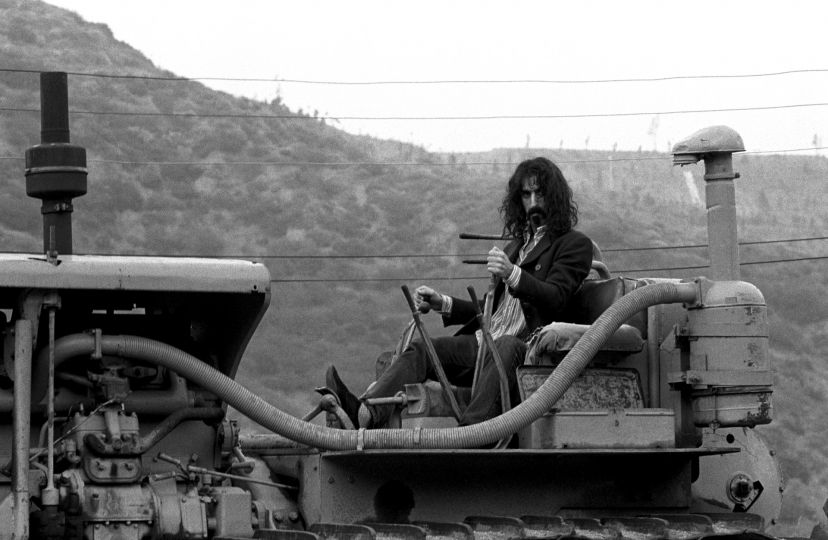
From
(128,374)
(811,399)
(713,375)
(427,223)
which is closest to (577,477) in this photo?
(713,375)

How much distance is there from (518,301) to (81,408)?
253cm

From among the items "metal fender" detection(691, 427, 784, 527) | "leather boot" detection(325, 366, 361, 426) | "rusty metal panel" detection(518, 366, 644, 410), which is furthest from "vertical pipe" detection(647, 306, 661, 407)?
"leather boot" detection(325, 366, 361, 426)

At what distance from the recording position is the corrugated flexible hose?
7953 millimetres

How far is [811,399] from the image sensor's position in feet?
135

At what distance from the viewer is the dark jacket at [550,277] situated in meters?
8.92

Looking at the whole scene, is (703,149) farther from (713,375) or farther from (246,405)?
(246,405)

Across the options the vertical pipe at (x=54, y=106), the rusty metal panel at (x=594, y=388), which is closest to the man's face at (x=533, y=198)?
the rusty metal panel at (x=594, y=388)

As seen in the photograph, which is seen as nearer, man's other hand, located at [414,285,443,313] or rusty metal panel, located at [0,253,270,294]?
rusty metal panel, located at [0,253,270,294]

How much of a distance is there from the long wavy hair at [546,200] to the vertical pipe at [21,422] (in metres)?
3.03

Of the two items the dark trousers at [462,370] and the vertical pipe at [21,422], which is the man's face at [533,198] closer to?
the dark trousers at [462,370]

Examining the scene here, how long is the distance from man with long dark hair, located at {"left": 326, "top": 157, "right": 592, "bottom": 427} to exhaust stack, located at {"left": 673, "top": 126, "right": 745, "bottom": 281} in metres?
0.67

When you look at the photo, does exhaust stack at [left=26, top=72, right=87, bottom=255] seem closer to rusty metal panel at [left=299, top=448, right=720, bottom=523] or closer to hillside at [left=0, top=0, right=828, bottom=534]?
rusty metal panel at [left=299, top=448, right=720, bottom=523]

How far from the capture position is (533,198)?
31.1 feet

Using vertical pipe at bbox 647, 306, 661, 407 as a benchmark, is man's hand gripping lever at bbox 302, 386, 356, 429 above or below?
below
